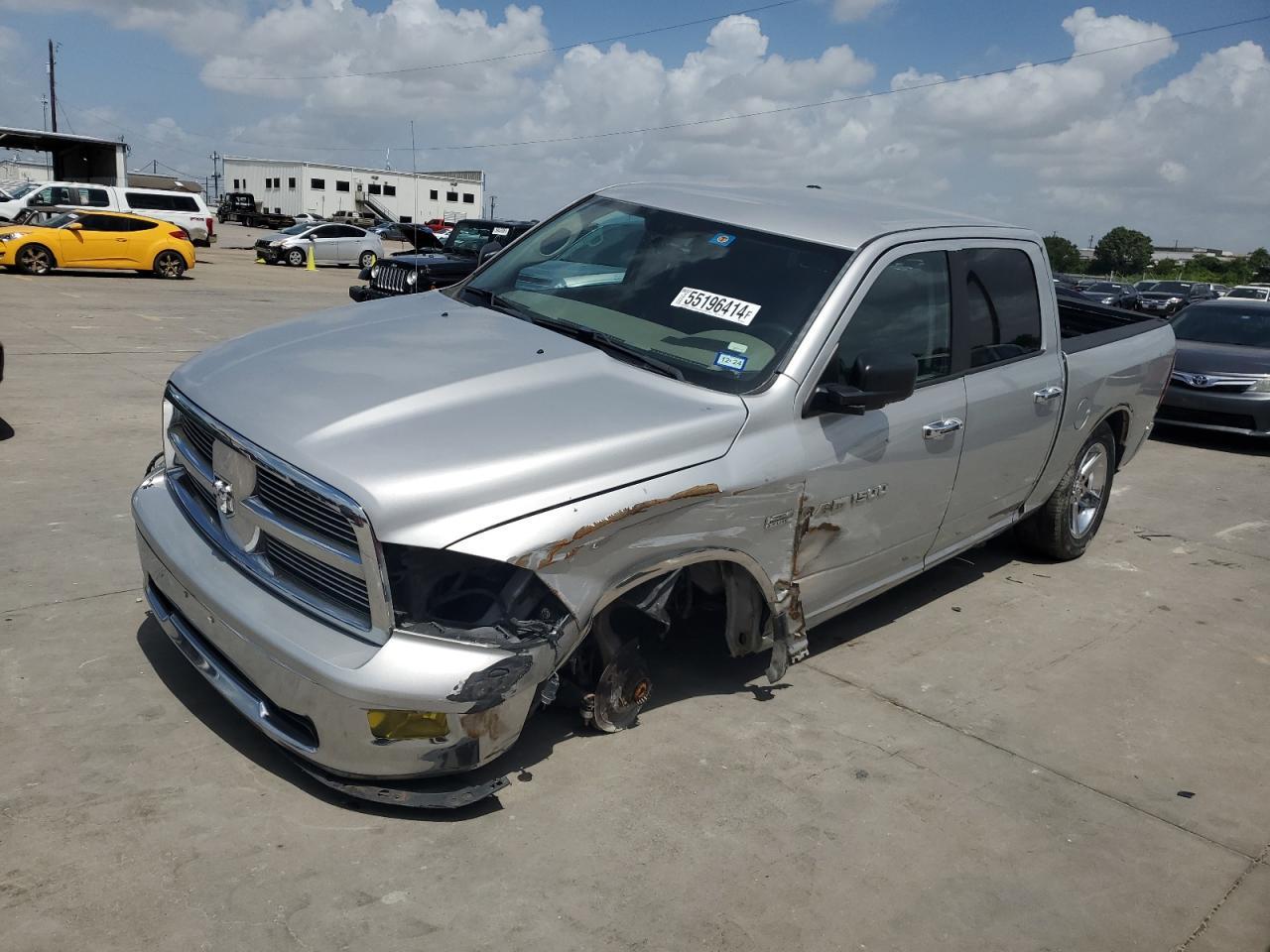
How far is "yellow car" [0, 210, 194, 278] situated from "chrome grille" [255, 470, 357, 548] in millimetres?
20230

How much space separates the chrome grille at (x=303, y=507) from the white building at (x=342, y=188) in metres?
62.8

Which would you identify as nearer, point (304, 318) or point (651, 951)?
point (651, 951)

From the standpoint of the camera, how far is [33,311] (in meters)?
14.5

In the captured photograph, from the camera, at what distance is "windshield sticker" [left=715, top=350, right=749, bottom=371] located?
3844mm

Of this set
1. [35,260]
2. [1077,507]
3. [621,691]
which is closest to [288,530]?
[621,691]

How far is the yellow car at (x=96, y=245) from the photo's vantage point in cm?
2030

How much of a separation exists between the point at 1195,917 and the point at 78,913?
3079mm

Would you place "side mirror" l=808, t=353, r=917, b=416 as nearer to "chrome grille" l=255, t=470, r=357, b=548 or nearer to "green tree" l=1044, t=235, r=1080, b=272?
"chrome grille" l=255, t=470, r=357, b=548

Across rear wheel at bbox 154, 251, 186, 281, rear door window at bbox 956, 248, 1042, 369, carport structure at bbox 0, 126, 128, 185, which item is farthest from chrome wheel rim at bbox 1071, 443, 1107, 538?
carport structure at bbox 0, 126, 128, 185

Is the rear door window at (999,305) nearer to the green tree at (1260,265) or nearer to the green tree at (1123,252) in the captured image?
the green tree at (1260,265)

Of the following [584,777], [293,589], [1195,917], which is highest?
[293,589]

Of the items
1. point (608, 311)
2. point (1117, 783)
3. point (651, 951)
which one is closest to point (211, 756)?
point (651, 951)

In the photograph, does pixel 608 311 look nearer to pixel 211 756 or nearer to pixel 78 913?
pixel 211 756

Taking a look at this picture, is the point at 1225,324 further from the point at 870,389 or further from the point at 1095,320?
the point at 870,389
